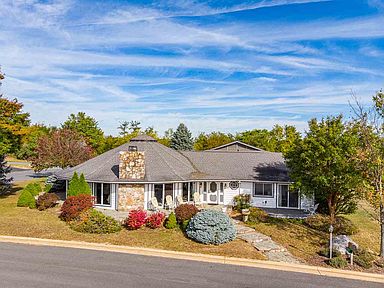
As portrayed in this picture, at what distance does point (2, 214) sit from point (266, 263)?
17.2 m

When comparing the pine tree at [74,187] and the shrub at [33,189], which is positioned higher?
the pine tree at [74,187]

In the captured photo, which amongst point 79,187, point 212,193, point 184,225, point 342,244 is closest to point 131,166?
point 79,187

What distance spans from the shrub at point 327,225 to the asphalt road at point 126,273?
894cm

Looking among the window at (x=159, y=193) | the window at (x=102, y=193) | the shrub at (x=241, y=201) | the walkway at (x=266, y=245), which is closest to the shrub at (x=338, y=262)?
the walkway at (x=266, y=245)

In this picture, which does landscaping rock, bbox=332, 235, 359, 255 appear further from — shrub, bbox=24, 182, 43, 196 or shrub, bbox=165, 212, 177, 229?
shrub, bbox=24, 182, 43, 196

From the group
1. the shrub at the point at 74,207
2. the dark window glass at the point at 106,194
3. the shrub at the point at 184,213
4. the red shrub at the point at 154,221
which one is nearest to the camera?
the red shrub at the point at 154,221

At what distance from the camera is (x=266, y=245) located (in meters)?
17.2

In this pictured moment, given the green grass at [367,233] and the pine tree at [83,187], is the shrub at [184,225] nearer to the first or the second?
the pine tree at [83,187]

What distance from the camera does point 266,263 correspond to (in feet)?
48.2

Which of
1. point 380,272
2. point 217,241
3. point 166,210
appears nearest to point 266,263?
point 217,241

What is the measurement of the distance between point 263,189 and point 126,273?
17492mm

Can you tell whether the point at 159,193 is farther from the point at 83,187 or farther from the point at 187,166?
the point at 83,187

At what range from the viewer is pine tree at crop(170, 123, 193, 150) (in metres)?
52.3

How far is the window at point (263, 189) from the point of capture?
27969mm
